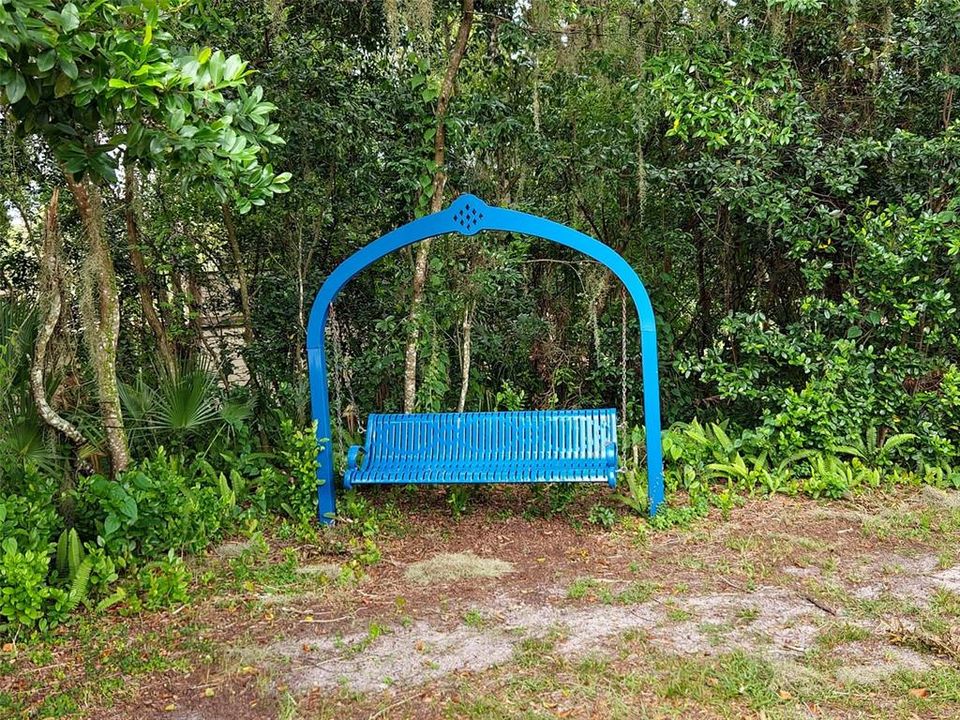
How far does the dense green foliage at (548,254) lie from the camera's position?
511 centimetres

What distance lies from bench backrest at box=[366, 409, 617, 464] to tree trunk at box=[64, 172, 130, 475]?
4.75ft

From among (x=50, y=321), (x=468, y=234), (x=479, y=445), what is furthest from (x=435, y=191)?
(x=50, y=321)

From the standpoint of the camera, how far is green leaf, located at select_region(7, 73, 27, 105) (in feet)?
8.41

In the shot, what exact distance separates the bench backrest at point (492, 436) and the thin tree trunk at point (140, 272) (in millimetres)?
1518

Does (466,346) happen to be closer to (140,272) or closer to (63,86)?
(140,272)

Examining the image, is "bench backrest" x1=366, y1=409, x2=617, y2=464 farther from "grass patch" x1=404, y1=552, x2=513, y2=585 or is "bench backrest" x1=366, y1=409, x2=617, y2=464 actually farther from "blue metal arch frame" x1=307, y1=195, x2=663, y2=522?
"grass patch" x1=404, y1=552, x2=513, y2=585

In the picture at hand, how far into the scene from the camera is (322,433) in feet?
16.3

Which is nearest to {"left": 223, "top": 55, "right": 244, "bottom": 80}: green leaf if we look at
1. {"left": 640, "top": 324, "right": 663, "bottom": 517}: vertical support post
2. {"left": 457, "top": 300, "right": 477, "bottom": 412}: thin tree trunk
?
{"left": 640, "top": 324, "right": 663, "bottom": 517}: vertical support post

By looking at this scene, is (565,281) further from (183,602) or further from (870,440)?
(183,602)

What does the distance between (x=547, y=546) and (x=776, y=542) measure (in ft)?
4.10

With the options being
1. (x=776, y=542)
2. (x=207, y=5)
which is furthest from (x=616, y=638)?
(x=207, y=5)

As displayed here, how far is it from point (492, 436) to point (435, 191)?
1716mm

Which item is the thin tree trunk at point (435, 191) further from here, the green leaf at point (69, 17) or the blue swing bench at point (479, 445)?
the green leaf at point (69, 17)

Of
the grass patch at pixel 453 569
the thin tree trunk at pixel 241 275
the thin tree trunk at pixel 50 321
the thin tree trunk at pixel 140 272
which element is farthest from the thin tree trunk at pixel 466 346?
the thin tree trunk at pixel 50 321
